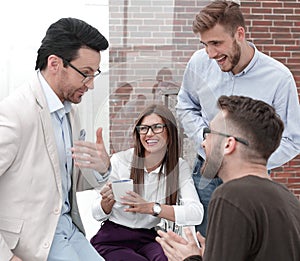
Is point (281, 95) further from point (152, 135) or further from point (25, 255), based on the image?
point (25, 255)

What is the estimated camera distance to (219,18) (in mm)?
2502

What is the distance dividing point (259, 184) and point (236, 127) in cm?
23

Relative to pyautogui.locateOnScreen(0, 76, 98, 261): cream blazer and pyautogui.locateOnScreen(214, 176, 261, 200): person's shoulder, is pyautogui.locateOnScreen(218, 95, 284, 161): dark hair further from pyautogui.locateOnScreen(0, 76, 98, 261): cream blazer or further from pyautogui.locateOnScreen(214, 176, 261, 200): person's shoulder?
pyautogui.locateOnScreen(0, 76, 98, 261): cream blazer

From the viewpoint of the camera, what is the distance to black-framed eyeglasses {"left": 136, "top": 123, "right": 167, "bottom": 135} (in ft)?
8.43

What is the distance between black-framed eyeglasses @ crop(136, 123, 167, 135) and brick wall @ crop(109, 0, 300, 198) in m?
0.05

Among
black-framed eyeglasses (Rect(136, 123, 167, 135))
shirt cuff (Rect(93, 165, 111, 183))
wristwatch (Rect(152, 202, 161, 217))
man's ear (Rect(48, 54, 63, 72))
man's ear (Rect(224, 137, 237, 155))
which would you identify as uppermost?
man's ear (Rect(48, 54, 63, 72))

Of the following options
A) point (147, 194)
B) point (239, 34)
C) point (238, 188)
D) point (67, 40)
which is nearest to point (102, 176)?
point (147, 194)

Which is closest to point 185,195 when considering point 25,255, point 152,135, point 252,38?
Result: point 152,135

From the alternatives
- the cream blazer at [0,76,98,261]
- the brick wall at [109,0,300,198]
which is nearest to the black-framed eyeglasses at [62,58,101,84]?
the cream blazer at [0,76,98,261]

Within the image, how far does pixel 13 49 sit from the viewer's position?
13.9 ft

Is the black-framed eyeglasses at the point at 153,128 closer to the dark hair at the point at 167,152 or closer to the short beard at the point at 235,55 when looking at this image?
the dark hair at the point at 167,152

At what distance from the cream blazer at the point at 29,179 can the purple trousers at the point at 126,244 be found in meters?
0.64

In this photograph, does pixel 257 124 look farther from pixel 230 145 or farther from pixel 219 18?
pixel 219 18

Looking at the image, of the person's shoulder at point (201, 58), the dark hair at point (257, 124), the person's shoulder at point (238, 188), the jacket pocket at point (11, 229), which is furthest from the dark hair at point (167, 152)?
the person's shoulder at point (238, 188)
